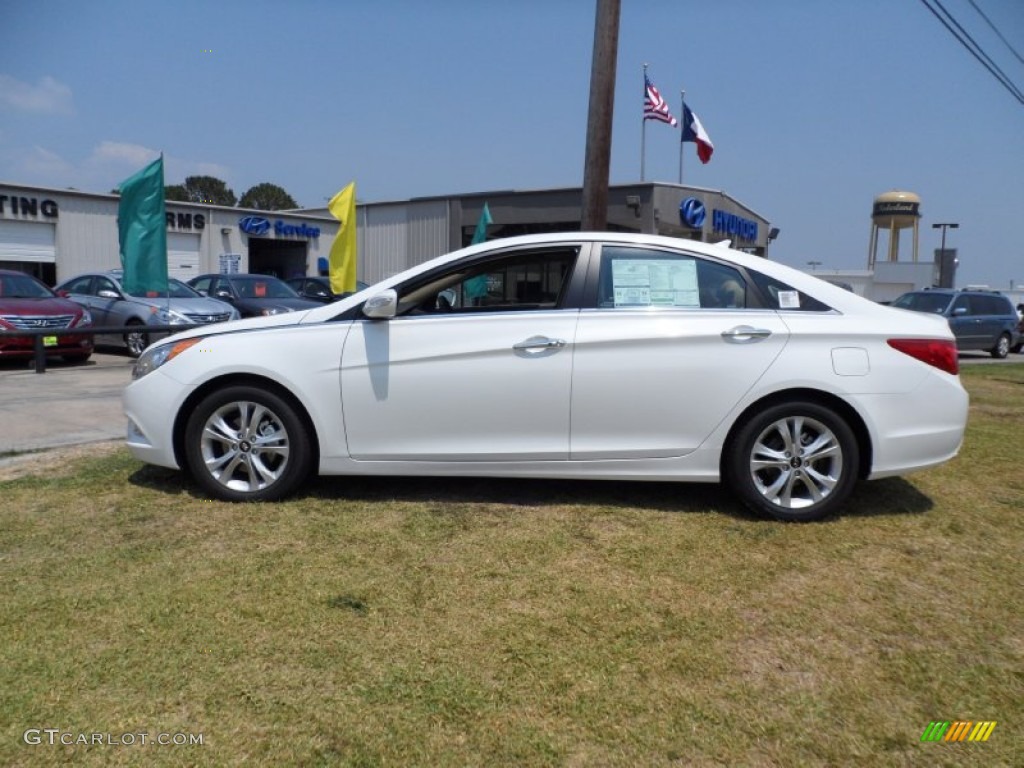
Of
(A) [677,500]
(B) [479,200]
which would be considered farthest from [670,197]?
(A) [677,500]

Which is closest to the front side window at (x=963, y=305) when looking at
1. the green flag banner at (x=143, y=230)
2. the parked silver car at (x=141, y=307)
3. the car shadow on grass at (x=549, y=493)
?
the car shadow on grass at (x=549, y=493)

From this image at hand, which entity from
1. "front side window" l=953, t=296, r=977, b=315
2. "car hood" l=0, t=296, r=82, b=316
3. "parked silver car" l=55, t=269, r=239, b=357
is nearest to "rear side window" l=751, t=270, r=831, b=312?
"parked silver car" l=55, t=269, r=239, b=357

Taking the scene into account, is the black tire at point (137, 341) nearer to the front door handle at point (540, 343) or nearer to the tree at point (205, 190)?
the front door handle at point (540, 343)

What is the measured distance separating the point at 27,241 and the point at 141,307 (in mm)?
15692

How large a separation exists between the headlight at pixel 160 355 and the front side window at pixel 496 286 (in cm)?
129

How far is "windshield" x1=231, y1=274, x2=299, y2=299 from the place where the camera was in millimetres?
15203

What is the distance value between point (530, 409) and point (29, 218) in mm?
26677

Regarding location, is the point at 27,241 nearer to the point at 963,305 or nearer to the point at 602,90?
the point at 602,90

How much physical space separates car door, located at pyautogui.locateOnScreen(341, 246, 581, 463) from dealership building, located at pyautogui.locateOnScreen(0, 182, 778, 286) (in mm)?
17372

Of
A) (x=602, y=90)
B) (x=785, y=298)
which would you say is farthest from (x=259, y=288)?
(x=785, y=298)

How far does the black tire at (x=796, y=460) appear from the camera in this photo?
4.11 metres

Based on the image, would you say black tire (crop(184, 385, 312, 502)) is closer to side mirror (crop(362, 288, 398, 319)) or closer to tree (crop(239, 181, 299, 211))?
side mirror (crop(362, 288, 398, 319))

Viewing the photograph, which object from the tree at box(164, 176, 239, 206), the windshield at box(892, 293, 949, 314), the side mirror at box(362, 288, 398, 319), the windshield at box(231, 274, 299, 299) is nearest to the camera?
the side mirror at box(362, 288, 398, 319)

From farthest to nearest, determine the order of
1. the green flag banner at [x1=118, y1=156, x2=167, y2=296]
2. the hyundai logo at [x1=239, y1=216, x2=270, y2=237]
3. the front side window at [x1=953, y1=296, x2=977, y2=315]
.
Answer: the hyundai logo at [x1=239, y1=216, x2=270, y2=237] → the front side window at [x1=953, y1=296, x2=977, y2=315] → the green flag banner at [x1=118, y1=156, x2=167, y2=296]
